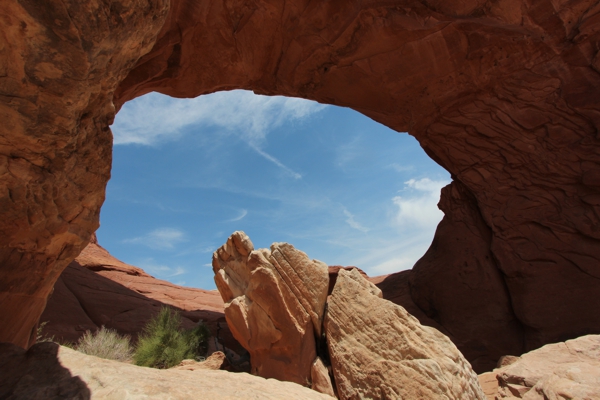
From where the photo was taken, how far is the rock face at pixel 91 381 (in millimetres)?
2936

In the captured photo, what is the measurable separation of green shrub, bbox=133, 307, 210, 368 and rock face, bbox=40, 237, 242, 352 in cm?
140


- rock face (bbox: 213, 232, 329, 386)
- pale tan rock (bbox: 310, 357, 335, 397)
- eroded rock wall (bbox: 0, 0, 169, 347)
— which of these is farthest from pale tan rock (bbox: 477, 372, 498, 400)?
eroded rock wall (bbox: 0, 0, 169, 347)

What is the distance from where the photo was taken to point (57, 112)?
295 centimetres

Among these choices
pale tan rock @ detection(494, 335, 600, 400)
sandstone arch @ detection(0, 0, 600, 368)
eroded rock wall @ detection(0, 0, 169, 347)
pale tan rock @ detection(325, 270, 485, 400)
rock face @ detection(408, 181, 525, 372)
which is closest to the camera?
eroded rock wall @ detection(0, 0, 169, 347)

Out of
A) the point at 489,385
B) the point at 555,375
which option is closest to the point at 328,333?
the point at 555,375

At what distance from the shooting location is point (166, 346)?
9.94 metres

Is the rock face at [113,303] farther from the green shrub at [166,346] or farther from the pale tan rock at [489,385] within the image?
the pale tan rock at [489,385]

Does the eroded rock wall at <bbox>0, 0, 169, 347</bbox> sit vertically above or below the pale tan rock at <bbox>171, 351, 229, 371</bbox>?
above

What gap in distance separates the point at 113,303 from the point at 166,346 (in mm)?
5771

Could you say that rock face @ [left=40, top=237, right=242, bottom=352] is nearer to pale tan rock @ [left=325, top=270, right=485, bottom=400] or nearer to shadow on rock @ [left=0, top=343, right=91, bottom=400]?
pale tan rock @ [left=325, top=270, right=485, bottom=400]

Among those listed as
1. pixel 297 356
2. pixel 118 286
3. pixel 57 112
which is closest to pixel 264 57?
pixel 297 356

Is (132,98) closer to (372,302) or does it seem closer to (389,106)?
(389,106)

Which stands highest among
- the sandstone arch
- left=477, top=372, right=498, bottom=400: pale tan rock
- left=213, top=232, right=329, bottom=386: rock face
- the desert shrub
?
the sandstone arch

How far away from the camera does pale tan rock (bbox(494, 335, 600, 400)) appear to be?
5668mm
